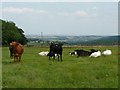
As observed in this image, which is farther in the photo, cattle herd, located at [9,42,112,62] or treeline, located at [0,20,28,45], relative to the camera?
treeline, located at [0,20,28,45]

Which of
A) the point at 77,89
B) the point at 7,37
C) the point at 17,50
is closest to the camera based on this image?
the point at 77,89

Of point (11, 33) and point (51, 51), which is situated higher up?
point (11, 33)

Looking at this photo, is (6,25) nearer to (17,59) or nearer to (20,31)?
(20,31)

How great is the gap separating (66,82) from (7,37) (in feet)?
251

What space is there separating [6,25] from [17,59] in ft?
243

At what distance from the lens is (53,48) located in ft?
86.2

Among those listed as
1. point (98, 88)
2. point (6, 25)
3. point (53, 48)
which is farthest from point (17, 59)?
point (6, 25)

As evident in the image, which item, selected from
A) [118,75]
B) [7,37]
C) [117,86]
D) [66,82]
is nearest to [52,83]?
[66,82]

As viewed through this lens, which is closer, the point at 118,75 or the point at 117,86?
the point at 117,86

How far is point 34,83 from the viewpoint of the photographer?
1217 cm

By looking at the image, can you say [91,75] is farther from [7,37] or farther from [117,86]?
[7,37]

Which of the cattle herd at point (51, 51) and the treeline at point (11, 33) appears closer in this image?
the cattle herd at point (51, 51)

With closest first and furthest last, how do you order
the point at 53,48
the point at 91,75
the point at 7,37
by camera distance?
the point at 91,75 → the point at 53,48 → the point at 7,37

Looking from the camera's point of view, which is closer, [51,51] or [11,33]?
[51,51]
